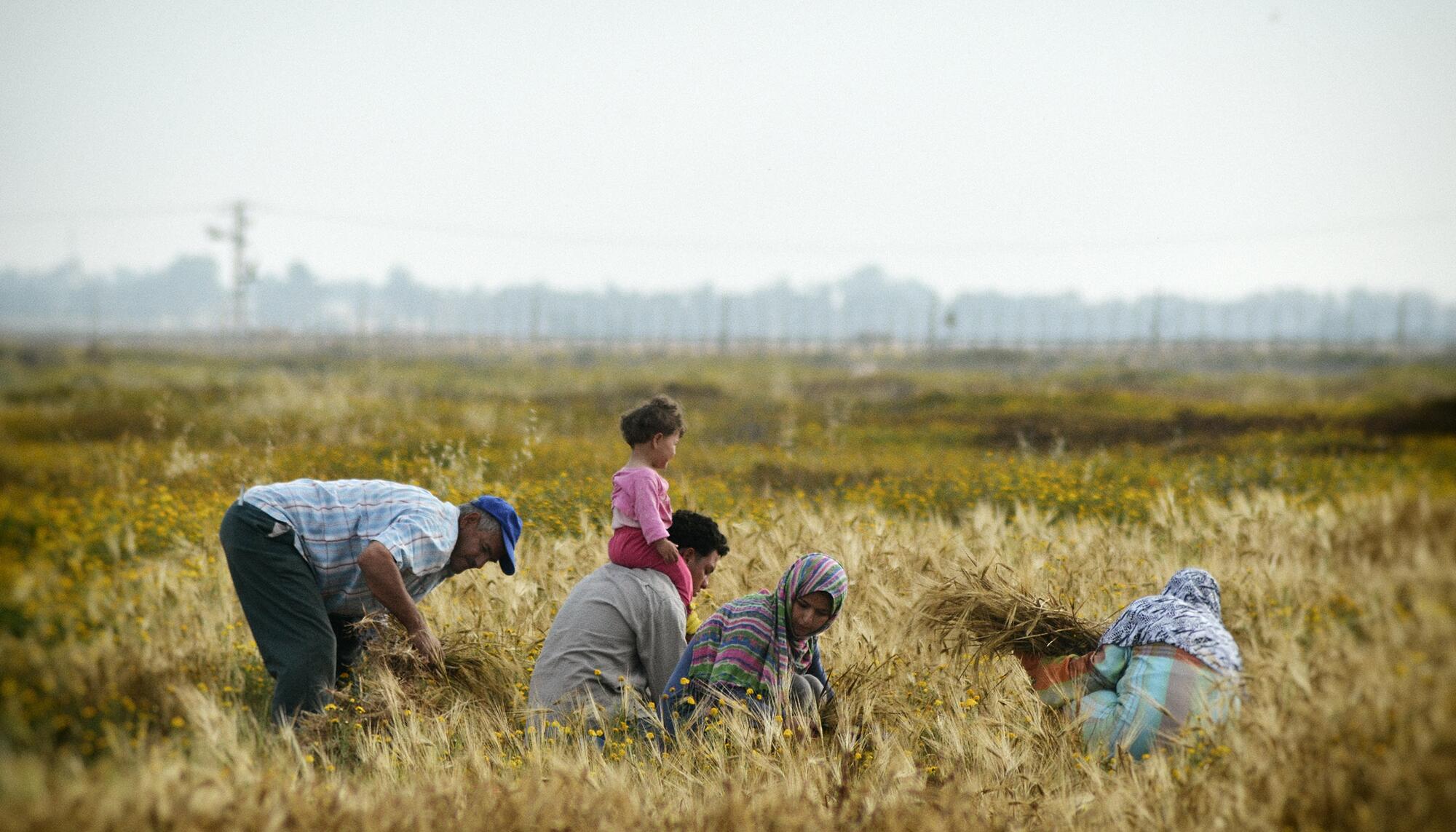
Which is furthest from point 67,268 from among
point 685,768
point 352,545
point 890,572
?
point 890,572

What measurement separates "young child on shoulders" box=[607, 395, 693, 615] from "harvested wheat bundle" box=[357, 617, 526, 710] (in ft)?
2.48

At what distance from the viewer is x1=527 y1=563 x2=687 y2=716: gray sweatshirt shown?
5.05 metres

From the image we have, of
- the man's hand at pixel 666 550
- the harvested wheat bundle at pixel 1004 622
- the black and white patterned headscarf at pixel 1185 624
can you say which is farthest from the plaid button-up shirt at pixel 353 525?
the black and white patterned headscarf at pixel 1185 624

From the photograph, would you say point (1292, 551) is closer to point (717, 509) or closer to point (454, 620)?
point (717, 509)

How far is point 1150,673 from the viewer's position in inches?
183

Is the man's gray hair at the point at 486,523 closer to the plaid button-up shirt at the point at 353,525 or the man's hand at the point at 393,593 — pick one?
the plaid button-up shirt at the point at 353,525

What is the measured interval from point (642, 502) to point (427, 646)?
117cm

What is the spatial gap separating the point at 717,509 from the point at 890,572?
280cm

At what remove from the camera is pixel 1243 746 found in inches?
128

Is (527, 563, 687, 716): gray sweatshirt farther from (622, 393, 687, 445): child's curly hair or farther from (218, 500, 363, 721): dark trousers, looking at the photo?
(218, 500, 363, 721): dark trousers

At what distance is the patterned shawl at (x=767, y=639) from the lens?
16.0 ft

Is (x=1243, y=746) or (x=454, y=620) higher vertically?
(x=1243, y=746)

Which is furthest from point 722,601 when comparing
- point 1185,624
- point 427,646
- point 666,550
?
point 1185,624

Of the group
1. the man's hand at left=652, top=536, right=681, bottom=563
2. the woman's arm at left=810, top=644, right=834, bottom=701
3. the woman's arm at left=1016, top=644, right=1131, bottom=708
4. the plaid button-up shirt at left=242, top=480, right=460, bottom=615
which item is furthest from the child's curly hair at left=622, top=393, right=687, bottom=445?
the woman's arm at left=1016, top=644, right=1131, bottom=708
